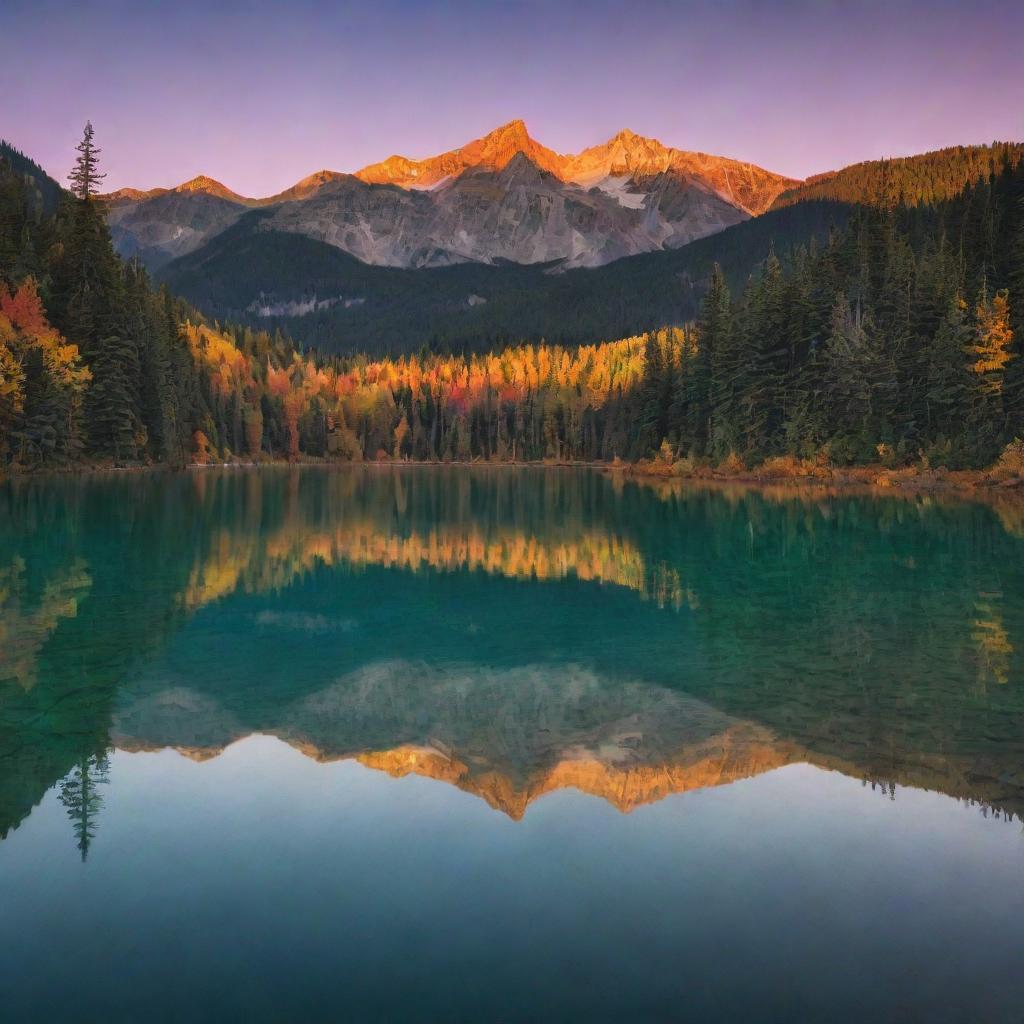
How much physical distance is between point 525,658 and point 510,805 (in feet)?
20.8

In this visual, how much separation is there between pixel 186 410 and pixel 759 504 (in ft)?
285

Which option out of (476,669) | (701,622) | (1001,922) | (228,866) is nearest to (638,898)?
(1001,922)

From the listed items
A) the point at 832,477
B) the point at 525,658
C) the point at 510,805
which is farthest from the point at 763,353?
the point at 510,805

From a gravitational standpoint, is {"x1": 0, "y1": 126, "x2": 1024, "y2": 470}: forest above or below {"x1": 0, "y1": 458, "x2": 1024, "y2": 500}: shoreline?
above

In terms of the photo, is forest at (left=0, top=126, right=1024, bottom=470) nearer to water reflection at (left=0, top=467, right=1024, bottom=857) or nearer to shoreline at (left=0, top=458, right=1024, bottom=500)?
shoreline at (left=0, top=458, right=1024, bottom=500)

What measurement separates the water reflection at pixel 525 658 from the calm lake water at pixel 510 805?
3.7 inches

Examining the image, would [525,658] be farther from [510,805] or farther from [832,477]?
[832,477]

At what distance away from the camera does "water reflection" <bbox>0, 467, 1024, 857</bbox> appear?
33.9 ft

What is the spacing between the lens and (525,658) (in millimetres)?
15445

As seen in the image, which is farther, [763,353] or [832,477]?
[763,353]

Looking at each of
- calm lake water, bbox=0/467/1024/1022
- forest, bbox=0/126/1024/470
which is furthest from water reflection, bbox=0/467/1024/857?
forest, bbox=0/126/1024/470

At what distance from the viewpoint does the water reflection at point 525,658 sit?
10320 mm

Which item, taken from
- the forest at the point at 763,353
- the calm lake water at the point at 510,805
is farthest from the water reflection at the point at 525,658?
the forest at the point at 763,353

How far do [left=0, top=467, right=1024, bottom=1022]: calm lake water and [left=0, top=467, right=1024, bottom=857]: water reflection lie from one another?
0.09 metres
